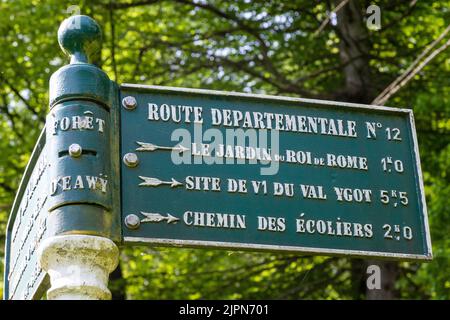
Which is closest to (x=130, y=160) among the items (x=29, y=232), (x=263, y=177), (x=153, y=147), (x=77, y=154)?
(x=153, y=147)

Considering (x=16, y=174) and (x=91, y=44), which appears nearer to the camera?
(x=91, y=44)

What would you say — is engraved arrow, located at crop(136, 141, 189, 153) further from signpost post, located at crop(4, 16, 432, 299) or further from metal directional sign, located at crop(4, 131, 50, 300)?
metal directional sign, located at crop(4, 131, 50, 300)

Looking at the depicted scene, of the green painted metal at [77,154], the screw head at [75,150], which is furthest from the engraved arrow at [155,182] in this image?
the screw head at [75,150]

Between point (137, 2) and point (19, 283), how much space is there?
6764 mm

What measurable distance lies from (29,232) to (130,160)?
2.94 feet

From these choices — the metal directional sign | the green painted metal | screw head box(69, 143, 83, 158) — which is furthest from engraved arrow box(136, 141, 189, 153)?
the metal directional sign

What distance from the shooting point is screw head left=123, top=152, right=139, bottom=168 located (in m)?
4.61

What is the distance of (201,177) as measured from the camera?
4.68 metres

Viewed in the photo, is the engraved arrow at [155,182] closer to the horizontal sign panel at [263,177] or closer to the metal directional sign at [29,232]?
the horizontal sign panel at [263,177]

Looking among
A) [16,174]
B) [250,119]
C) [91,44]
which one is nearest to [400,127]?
[250,119]

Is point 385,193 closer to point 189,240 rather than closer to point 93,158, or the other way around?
point 189,240

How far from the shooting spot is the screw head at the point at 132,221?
4.45 metres

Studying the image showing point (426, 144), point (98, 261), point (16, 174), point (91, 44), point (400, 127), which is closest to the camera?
point (98, 261)
